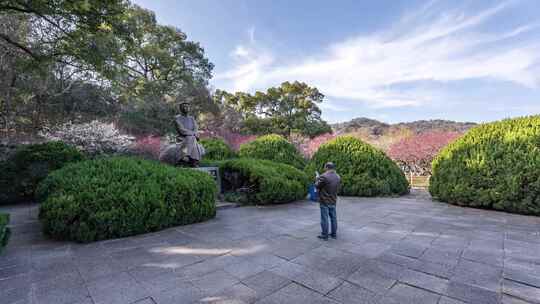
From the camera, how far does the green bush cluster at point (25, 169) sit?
19.6 feet

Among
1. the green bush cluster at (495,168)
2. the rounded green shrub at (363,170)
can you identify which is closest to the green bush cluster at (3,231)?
the rounded green shrub at (363,170)

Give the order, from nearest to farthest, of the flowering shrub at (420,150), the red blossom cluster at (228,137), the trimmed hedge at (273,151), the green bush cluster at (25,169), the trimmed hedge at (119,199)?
the trimmed hedge at (119,199) → the green bush cluster at (25,169) → the trimmed hedge at (273,151) → the flowering shrub at (420,150) → the red blossom cluster at (228,137)

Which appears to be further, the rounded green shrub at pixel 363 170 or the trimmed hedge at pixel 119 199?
the rounded green shrub at pixel 363 170

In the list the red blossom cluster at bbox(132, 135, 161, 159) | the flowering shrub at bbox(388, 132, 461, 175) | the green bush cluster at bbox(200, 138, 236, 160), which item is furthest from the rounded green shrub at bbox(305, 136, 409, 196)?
the red blossom cluster at bbox(132, 135, 161, 159)

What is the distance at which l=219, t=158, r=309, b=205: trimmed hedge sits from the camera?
17.9ft

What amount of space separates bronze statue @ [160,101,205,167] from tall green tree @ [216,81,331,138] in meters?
14.1

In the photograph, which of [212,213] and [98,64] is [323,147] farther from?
[98,64]

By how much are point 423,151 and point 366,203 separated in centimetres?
713

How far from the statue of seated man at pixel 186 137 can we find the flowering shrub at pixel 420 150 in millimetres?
10334

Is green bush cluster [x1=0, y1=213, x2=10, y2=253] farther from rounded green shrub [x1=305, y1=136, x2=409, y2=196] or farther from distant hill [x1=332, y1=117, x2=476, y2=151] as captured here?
distant hill [x1=332, y1=117, x2=476, y2=151]

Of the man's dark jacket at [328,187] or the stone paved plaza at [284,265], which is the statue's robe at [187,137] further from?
the man's dark jacket at [328,187]

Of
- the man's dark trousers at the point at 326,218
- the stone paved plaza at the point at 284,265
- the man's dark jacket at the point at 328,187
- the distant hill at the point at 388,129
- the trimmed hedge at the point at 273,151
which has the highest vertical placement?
the distant hill at the point at 388,129

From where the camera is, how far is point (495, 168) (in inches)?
191

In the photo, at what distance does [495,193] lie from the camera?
15.8 feet
